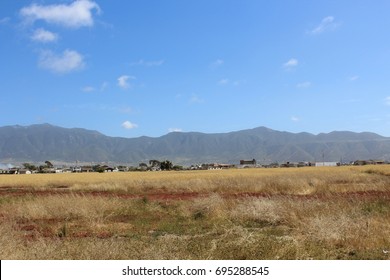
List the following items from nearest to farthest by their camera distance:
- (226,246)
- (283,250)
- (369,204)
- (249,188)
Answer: (283,250)
(226,246)
(369,204)
(249,188)

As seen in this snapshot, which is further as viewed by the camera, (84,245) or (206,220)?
(206,220)

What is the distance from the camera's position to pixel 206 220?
1614 centimetres

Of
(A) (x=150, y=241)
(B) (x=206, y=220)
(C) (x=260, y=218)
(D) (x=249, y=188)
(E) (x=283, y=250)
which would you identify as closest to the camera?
(E) (x=283, y=250)

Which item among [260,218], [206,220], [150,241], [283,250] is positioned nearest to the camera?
[283,250]

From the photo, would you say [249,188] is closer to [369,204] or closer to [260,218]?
[369,204]

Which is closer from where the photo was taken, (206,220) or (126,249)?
(126,249)

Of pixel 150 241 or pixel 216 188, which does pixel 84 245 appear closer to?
pixel 150 241

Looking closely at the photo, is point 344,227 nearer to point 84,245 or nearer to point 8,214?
point 84,245

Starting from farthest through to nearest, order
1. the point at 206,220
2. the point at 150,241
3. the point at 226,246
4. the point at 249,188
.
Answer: the point at 249,188
the point at 206,220
the point at 150,241
the point at 226,246

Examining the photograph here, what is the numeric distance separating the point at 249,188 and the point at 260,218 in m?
19.4

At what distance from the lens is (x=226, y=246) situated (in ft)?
30.4

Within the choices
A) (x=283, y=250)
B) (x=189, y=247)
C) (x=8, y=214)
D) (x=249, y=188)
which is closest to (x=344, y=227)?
(x=283, y=250)

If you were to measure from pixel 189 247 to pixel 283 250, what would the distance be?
2.25m

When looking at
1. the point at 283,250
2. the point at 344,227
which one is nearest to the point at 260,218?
the point at 344,227
